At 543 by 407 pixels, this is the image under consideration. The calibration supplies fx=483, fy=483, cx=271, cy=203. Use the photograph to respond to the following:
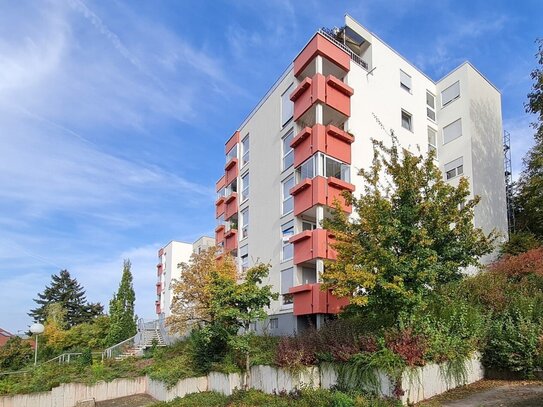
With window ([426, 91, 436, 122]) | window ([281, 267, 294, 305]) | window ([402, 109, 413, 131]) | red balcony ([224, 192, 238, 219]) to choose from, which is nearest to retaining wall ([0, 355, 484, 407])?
window ([281, 267, 294, 305])

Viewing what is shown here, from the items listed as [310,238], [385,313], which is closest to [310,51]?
[310,238]

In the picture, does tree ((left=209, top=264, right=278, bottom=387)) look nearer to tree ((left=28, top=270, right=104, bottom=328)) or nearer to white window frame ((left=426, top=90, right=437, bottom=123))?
white window frame ((left=426, top=90, right=437, bottom=123))

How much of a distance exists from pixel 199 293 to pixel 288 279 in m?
4.97

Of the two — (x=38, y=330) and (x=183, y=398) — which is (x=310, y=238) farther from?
(x=38, y=330)

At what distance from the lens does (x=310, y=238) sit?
24.1 m

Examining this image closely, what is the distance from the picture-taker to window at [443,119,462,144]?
103ft

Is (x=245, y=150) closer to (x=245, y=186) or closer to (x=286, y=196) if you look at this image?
(x=245, y=186)

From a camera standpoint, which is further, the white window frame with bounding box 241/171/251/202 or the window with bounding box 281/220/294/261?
the white window frame with bounding box 241/171/251/202

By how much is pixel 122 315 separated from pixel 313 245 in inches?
1061

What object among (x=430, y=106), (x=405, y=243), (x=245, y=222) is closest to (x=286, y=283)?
(x=245, y=222)

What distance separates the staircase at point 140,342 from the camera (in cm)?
3516

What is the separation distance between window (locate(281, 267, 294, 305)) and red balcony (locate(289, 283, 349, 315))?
156 cm

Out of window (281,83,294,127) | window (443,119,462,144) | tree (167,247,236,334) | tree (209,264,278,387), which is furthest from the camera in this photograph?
window (443,119,462,144)

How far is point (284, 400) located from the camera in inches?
615
